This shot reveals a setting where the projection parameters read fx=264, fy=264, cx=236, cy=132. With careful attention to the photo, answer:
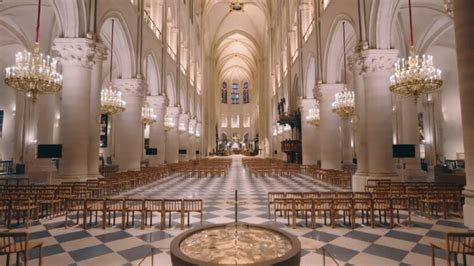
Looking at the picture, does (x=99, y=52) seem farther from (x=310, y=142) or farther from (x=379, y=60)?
(x=310, y=142)

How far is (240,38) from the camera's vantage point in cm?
4919

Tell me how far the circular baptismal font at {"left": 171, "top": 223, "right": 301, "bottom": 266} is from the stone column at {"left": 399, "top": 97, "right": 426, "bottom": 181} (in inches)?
479

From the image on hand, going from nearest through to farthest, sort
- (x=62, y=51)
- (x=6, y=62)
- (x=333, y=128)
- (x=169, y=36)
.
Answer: (x=62, y=51)
(x=333, y=128)
(x=6, y=62)
(x=169, y=36)

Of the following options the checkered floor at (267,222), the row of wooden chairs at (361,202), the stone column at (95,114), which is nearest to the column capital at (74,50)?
the stone column at (95,114)

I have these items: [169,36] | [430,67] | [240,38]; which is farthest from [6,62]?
[240,38]

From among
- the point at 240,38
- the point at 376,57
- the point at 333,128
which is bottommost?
the point at 333,128

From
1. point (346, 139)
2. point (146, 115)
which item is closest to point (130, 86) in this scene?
point (146, 115)

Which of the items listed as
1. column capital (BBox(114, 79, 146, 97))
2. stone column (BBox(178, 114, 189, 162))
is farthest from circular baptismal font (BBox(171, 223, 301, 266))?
stone column (BBox(178, 114, 189, 162))

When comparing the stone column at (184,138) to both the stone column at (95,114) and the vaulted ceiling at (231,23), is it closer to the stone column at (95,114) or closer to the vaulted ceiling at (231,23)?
the stone column at (95,114)

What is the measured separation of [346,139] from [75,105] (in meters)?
19.1

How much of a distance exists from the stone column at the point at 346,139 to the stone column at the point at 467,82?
1591cm

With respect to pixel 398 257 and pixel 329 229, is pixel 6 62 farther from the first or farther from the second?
pixel 398 257

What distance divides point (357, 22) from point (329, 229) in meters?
8.79

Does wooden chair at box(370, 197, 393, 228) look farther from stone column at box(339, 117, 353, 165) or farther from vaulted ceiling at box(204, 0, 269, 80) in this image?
vaulted ceiling at box(204, 0, 269, 80)
